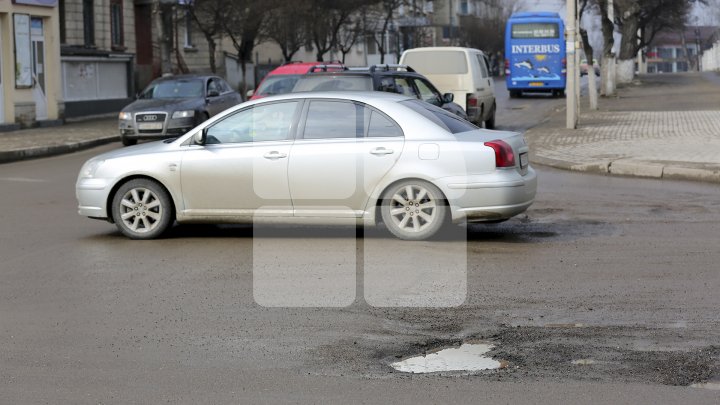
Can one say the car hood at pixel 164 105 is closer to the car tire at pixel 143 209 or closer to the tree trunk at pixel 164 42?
the tree trunk at pixel 164 42

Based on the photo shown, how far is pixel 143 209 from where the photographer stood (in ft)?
35.3

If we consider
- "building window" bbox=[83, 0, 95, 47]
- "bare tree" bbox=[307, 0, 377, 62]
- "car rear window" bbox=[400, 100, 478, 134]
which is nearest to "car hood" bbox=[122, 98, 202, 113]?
"car rear window" bbox=[400, 100, 478, 134]

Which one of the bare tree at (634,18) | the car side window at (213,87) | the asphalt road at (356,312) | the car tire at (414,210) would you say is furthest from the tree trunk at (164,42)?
the car tire at (414,210)

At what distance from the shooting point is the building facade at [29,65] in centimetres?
2922

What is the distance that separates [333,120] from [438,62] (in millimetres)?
14659

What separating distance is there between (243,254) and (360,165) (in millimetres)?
1391

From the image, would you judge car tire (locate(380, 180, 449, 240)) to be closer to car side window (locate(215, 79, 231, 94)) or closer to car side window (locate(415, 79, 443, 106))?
car side window (locate(415, 79, 443, 106))

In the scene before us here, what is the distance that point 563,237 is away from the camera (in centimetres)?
1057

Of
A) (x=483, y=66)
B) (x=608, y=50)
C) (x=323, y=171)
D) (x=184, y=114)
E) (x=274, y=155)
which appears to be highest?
(x=608, y=50)

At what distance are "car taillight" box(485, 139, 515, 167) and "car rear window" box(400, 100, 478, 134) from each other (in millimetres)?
499

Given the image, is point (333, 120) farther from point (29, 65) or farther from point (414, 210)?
point (29, 65)

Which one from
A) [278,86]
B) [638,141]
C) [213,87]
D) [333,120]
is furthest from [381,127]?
[213,87]

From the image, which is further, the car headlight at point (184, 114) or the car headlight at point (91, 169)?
the car headlight at point (184, 114)

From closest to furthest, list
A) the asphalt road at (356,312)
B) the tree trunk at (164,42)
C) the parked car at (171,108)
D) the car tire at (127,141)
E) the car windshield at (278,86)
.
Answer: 1. the asphalt road at (356,312)
2. the car windshield at (278,86)
3. the parked car at (171,108)
4. the car tire at (127,141)
5. the tree trunk at (164,42)
